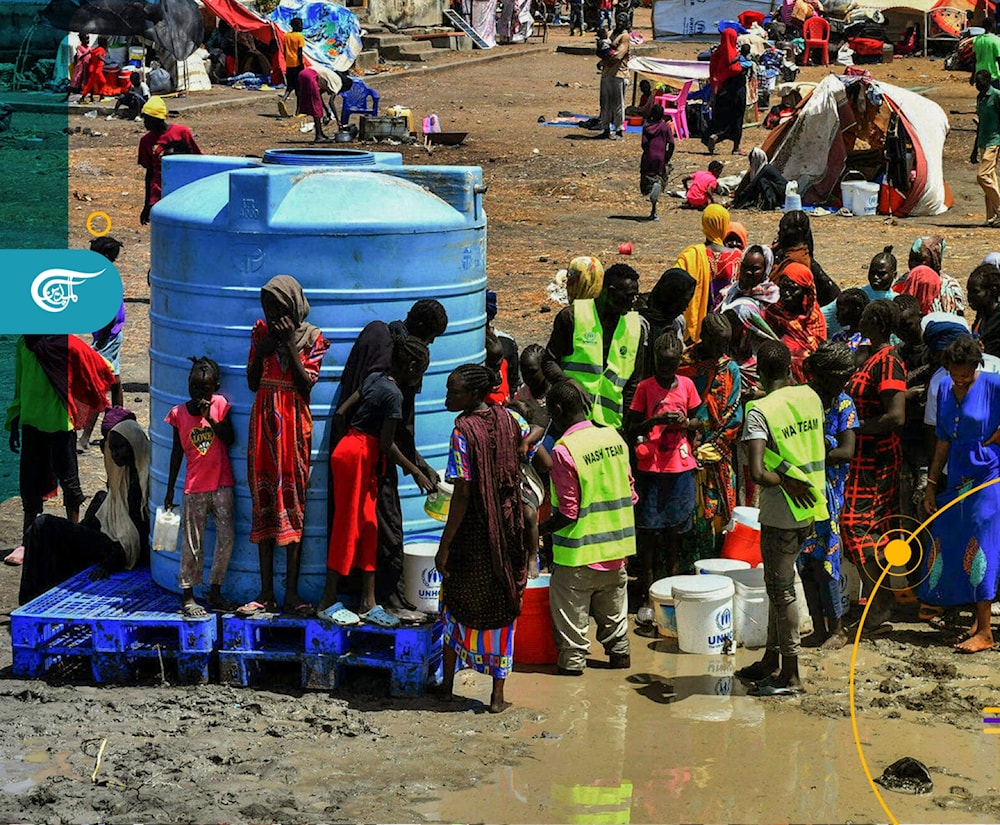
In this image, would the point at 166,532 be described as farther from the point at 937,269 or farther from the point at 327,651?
the point at 937,269

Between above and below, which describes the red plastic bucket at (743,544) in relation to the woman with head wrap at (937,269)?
below

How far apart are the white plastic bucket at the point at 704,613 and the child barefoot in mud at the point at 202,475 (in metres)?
2.01

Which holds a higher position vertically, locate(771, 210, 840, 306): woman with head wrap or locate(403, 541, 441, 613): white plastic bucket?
locate(771, 210, 840, 306): woman with head wrap

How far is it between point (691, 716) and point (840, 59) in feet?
99.9

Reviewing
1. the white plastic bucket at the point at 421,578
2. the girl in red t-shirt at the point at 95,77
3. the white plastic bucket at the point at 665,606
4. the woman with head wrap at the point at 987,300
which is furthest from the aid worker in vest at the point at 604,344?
the girl in red t-shirt at the point at 95,77

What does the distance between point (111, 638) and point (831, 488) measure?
318 centimetres

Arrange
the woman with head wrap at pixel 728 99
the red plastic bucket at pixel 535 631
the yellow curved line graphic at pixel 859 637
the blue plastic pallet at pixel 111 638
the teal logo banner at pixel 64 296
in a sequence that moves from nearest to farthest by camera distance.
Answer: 1. the yellow curved line graphic at pixel 859 637
2. the blue plastic pallet at pixel 111 638
3. the red plastic bucket at pixel 535 631
4. the teal logo banner at pixel 64 296
5. the woman with head wrap at pixel 728 99

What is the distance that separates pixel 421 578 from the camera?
6324mm

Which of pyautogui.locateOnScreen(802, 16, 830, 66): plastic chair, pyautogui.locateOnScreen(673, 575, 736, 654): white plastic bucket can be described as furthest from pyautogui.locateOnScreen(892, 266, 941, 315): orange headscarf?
pyautogui.locateOnScreen(802, 16, 830, 66): plastic chair

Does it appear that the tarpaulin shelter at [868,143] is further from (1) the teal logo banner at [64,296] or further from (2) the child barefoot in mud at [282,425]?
(2) the child barefoot in mud at [282,425]

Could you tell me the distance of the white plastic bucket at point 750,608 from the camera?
22.0 feet

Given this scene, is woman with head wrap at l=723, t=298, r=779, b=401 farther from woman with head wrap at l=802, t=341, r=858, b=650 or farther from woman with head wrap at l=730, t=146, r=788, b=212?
woman with head wrap at l=730, t=146, r=788, b=212

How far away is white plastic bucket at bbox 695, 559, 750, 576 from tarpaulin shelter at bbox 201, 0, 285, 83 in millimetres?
24962

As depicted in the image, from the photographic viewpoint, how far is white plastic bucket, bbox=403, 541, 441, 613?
6312 millimetres
